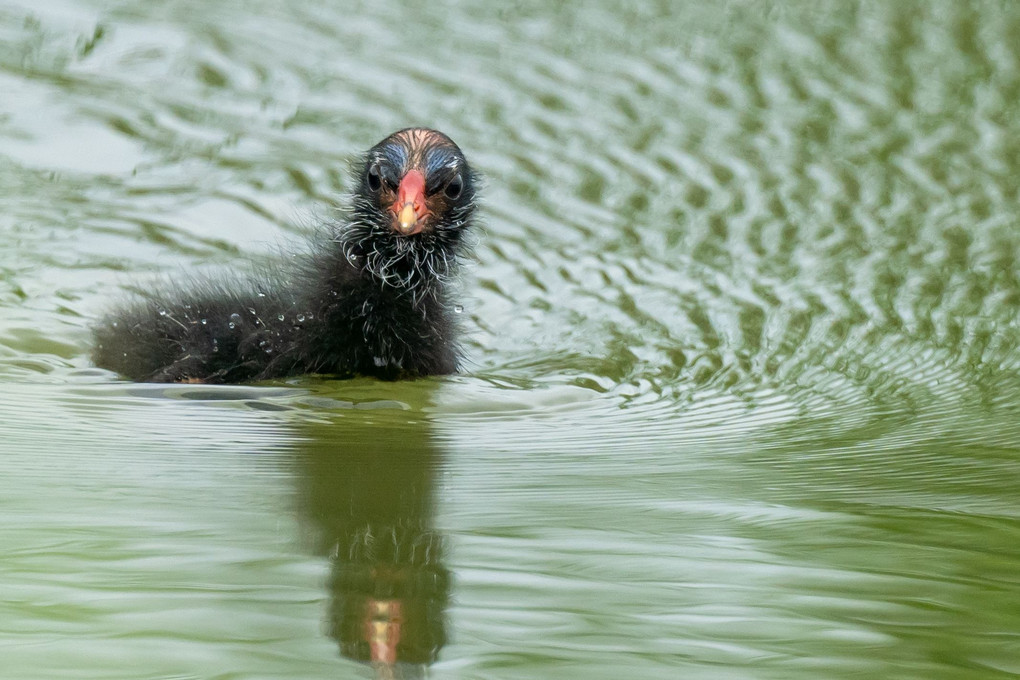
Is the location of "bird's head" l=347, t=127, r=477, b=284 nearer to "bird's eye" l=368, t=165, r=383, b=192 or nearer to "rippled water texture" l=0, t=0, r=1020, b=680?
"bird's eye" l=368, t=165, r=383, b=192

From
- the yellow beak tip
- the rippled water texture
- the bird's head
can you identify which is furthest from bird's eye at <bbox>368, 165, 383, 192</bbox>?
the rippled water texture

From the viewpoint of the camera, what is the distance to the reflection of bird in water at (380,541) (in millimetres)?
1685

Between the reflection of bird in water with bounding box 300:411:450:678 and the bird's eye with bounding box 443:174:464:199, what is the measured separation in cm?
98

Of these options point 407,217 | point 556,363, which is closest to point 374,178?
point 407,217

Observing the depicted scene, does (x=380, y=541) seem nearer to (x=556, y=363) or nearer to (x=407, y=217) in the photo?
(x=407, y=217)

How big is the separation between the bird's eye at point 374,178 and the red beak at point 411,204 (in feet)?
0.37

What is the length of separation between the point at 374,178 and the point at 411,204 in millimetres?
281

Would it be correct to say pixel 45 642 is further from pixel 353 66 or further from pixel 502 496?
pixel 353 66

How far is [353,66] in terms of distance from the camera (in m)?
6.04

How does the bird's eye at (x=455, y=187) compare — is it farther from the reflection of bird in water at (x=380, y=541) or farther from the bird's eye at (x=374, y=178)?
the reflection of bird in water at (x=380, y=541)

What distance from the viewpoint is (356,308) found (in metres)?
3.96

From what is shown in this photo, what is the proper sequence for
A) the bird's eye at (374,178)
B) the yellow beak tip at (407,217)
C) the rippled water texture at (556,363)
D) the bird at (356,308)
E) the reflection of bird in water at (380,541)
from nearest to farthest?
the reflection of bird in water at (380,541), the rippled water texture at (556,363), the yellow beak tip at (407,217), the bird at (356,308), the bird's eye at (374,178)

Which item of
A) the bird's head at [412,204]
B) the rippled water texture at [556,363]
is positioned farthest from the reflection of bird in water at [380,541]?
the bird's head at [412,204]

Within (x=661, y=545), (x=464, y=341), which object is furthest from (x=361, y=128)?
(x=661, y=545)
